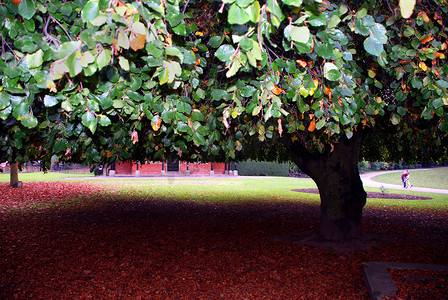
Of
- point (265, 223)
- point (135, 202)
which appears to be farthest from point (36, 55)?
point (135, 202)

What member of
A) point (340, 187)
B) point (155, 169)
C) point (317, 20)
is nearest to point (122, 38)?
point (317, 20)

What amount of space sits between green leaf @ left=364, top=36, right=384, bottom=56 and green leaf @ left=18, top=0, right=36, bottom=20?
1.98 meters

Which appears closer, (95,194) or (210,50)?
(210,50)

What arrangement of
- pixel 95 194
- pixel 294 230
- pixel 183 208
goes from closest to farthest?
pixel 294 230
pixel 183 208
pixel 95 194

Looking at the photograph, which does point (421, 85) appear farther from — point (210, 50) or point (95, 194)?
point (95, 194)

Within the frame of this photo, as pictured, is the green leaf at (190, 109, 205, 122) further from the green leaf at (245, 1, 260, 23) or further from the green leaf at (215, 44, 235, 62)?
the green leaf at (245, 1, 260, 23)

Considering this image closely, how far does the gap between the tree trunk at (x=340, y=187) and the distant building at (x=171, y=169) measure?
82.2 feet

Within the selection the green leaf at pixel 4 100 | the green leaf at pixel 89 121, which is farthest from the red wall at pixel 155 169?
the green leaf at pixel 4 100

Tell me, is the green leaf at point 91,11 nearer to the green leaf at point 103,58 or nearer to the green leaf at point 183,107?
the green leaf at point 103,58

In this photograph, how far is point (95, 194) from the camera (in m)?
18.0

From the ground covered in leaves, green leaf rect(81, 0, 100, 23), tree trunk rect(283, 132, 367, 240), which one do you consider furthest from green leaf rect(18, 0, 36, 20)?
tree trunk rect(283, 132, 367, 240)

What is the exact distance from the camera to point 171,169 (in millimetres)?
34594

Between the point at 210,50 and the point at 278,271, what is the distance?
13.3ft

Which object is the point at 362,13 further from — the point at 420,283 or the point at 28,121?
the point at 420,283
